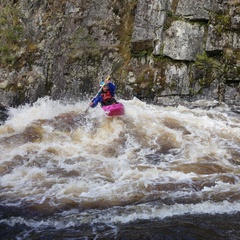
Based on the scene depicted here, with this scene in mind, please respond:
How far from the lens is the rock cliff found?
11414 millimetres

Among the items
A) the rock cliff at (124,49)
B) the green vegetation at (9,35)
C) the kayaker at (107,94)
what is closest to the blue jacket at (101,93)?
the kayaker at (107,94)

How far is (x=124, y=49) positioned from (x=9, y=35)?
555 cm

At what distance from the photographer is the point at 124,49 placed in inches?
509

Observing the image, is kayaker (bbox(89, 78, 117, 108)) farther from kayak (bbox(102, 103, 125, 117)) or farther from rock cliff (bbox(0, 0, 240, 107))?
rock cliff (bbox(0, 0, 240, 107))

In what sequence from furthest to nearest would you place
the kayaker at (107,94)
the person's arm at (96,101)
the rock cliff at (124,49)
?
the rock cliff at (124,49), the person's arm at (96,101), the kayaker at (107,94)

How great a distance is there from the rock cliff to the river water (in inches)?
70.2

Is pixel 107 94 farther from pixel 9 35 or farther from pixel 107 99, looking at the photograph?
pixel 9 35

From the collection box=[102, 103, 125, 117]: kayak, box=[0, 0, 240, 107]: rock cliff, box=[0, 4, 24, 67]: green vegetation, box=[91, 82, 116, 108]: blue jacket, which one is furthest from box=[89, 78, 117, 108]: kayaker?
box=[0, 4, 24, 67]: green vegetation

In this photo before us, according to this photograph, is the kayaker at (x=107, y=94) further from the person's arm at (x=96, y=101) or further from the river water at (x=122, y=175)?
the river water at (x=122, y=175)

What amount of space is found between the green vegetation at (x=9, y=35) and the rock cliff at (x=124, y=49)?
45mm

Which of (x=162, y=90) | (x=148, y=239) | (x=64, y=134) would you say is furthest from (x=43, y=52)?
(x=148, y=239)

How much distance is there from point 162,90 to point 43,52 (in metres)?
5.68

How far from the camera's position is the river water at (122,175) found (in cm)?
428

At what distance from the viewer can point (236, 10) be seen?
37.3 ft
